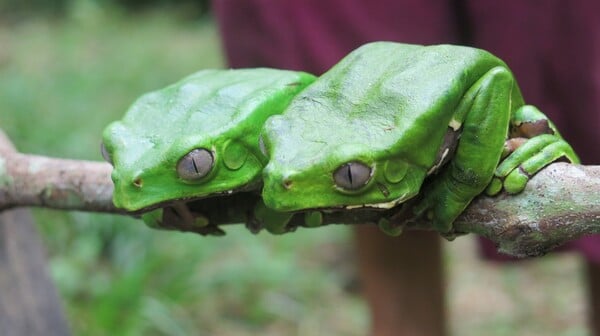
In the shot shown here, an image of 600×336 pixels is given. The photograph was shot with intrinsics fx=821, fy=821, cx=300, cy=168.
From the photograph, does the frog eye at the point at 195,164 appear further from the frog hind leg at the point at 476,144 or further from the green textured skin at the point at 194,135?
the frog hind leg at the point at 476,144

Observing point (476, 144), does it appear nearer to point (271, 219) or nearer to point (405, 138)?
point (405, 138)

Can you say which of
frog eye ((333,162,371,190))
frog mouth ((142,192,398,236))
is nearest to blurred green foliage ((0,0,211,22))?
frog mouth ((142,192,398,236))

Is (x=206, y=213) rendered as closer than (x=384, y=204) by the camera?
No

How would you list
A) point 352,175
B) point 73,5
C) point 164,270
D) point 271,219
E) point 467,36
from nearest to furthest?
point 352,175 < point 271,219 < point 467,36 < point 164,270 < point 73,5

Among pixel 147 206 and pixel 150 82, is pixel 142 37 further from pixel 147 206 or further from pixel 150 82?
pixel 147 206

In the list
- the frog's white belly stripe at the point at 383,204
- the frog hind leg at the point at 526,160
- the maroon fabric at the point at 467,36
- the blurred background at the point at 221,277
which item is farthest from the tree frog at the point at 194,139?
the blurred background at the point at 221,277

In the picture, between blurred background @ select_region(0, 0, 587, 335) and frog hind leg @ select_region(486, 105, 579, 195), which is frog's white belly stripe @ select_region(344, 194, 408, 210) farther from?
blurred background @ select_region(0, 0, 587, 335)

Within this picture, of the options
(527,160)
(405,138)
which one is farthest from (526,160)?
(405,138)
